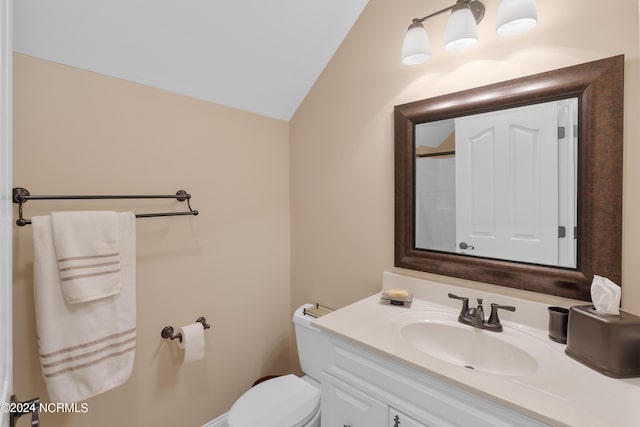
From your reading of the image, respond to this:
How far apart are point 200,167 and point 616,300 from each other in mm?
1732

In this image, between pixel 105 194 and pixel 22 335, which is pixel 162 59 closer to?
pixel 105 194

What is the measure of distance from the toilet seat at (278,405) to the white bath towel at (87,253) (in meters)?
0.78

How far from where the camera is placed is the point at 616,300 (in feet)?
2.84

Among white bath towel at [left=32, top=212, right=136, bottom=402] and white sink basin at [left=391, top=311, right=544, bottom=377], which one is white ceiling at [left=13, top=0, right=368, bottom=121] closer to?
white bath towel at [left=32, top=212, right=136, bottom=402]

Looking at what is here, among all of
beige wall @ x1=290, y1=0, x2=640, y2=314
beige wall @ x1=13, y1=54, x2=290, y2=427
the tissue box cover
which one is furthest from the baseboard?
the tissue box cover

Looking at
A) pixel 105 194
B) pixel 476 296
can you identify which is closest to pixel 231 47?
pixel 105 194

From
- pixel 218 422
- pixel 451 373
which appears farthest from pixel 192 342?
pixel 451 373

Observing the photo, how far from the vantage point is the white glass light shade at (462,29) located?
1166 mm

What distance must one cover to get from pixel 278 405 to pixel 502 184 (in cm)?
141

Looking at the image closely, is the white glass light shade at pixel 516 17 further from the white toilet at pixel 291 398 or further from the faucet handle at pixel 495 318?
the white toilet at pixel 291 398

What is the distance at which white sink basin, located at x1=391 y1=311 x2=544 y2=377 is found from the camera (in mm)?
1024

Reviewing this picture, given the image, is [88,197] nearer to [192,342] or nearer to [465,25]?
[192,342]

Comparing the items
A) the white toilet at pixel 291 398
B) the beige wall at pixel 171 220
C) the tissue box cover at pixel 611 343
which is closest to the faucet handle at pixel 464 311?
the tissue box cover at pixel 611 343

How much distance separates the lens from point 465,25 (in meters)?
1.17
